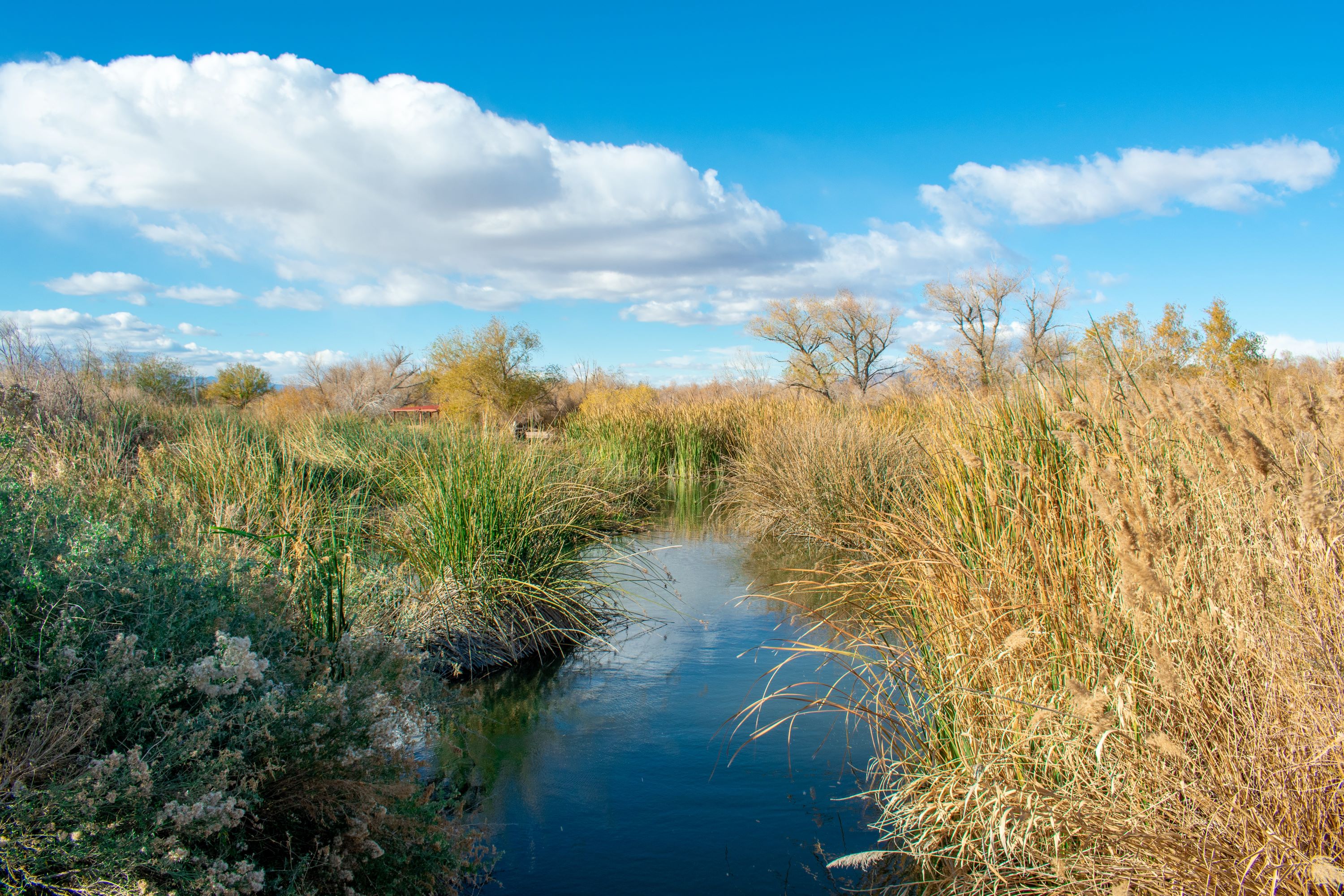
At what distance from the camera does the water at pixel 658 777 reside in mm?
2975

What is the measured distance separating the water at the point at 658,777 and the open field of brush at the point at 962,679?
0.26m

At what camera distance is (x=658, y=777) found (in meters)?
3.68

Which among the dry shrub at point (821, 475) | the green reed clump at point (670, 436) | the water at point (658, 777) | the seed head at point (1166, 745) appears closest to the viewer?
the seed head at point (1166, 745)

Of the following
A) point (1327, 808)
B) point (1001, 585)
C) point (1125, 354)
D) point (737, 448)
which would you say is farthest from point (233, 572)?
point (737, 448)

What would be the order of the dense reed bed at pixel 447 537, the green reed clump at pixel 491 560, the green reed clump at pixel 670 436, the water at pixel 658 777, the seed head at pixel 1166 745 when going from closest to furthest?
the seed head at pixel 1166 745 < the water at pixel 658 777 < the dense reed bed at pixel 447 537 < the green reed clump at pixel 491 560 < the green reed clump at pixel 670 436

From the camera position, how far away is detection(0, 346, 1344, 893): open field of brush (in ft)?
5.26

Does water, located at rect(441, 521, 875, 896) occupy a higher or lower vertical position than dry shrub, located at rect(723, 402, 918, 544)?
lower

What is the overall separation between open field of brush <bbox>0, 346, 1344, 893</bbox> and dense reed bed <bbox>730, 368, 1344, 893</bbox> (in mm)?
13

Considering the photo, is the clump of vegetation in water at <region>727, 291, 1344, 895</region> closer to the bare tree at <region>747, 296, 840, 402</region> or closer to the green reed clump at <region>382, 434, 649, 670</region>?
the green reed clump at <region>382, 434, 649, 670</region>

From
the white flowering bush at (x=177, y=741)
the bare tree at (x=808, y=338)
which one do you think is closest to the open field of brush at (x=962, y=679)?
the white flowering bush at (x=177, y=741)

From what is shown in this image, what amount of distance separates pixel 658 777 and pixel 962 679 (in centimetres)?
174

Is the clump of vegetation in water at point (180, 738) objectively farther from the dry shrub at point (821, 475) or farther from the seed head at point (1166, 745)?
the dry shrub at point (821, 475)

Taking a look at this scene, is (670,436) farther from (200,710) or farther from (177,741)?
(177,741)

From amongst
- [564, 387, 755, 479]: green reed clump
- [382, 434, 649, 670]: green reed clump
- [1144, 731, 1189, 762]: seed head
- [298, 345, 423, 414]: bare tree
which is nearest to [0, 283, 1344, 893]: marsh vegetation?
[1144, 731, 1189, 762]: seed head
